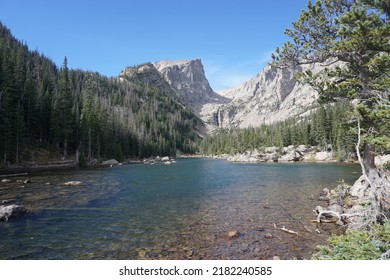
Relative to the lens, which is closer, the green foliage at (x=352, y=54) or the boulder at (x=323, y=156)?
the green foliage at (x=352, y=54)

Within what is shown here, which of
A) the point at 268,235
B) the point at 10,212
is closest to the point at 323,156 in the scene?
the point at 268,235

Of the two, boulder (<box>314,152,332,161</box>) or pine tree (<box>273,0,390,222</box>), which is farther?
boulder (<box>314,152,332,161</box>)

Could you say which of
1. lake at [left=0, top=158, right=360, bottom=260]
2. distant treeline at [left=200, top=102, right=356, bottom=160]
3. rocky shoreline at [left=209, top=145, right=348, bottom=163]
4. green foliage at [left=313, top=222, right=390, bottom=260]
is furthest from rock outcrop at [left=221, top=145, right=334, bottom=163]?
green foliage at [left=313, top=222, right=390, bottom=260]

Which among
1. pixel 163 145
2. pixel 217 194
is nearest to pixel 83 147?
pixel 217 194

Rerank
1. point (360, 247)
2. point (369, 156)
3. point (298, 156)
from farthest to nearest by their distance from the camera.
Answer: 1. point (298, 156)
2. point (369, 156)
3. point (360, 247)

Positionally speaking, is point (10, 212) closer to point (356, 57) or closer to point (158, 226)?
point (158, 226)

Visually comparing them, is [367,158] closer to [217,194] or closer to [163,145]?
[217,194]

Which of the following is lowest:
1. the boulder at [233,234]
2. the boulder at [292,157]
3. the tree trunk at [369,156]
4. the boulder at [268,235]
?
the boulder at [268,235]

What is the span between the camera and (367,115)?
38.7ft

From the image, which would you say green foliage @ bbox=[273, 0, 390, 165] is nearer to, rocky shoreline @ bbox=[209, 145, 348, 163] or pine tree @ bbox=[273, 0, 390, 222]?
Result: pine tree @ bbox=[273, 0, 390, 222]

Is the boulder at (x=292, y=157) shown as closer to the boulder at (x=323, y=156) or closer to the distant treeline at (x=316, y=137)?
the boulder at (x=323, y=156)

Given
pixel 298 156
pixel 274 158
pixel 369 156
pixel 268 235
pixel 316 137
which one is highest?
pixel 316 137

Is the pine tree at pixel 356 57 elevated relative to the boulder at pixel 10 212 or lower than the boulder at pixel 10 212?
elevated

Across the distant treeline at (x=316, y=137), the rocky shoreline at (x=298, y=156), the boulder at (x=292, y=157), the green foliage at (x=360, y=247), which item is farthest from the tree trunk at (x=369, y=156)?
the boulder at (x=292, y=157)
